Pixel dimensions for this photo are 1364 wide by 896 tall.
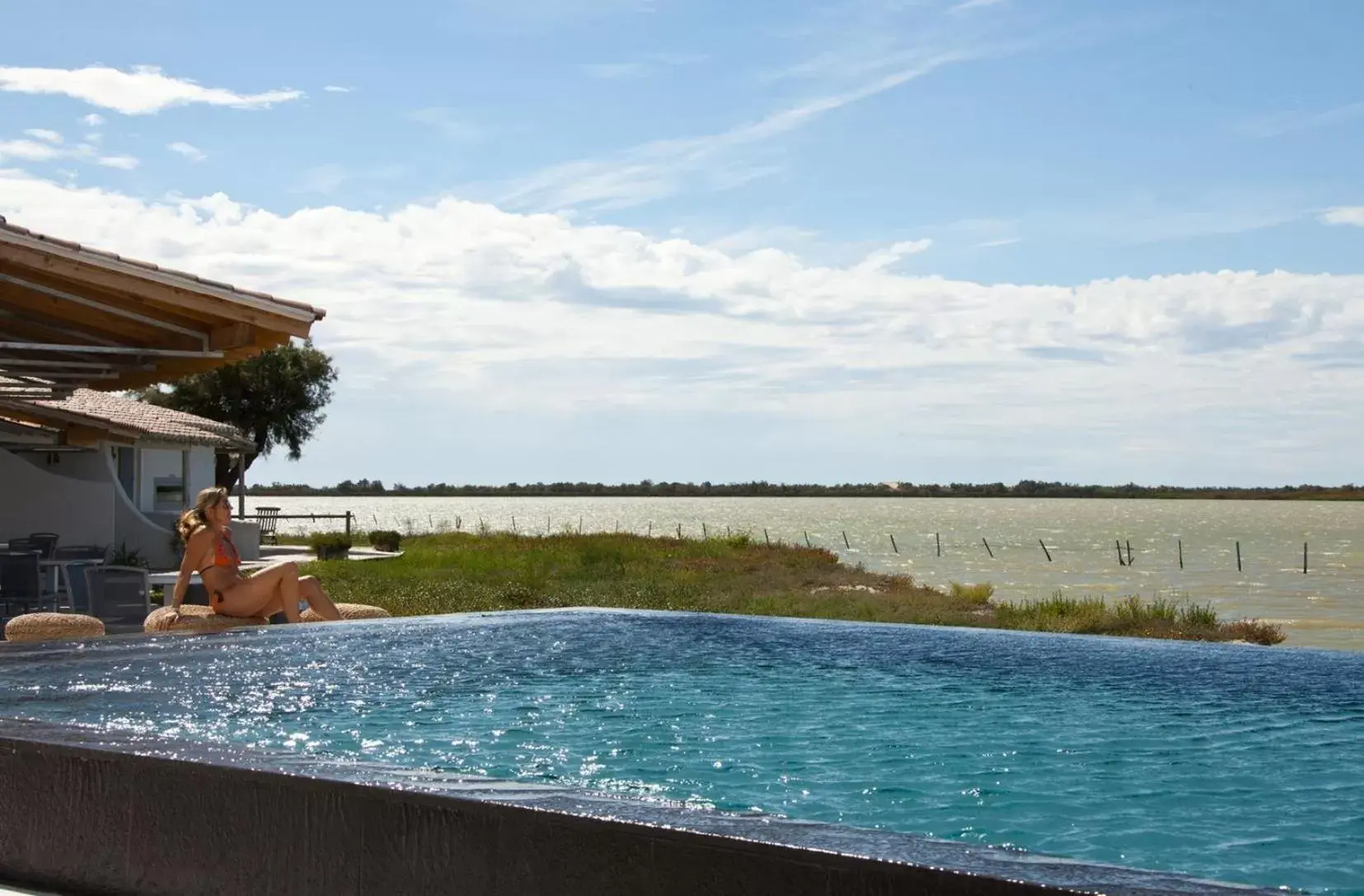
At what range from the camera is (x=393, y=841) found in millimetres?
3748

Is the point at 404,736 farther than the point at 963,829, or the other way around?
the point at 404,736

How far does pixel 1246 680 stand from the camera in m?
9.73

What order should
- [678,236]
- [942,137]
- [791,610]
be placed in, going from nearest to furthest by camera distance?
1. [942,137]
2. [791,610]
3. [678,236]

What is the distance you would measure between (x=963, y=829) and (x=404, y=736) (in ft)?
10.8

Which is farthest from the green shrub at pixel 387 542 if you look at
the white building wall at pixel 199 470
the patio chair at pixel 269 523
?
the white building wall at pixel 199 470

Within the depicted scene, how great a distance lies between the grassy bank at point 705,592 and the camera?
796 inches

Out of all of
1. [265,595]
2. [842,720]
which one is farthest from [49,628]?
[842,720]

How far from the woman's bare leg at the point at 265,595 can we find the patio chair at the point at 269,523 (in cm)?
2995

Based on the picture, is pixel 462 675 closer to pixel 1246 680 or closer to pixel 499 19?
pixel 1246 680

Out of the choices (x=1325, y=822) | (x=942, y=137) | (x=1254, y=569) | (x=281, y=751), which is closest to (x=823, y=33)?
(x=942, y=137)

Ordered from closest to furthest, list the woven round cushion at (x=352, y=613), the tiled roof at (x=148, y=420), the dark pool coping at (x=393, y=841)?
the dark pool coping at (x=393, y=841), the woven round cushion at (x=352, y=613), the tiled roof at (x=148, y=420)

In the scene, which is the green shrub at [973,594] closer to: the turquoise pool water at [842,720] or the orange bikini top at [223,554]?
the turquoise pool water at [842,720]

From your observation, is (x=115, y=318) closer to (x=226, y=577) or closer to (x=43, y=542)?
(x=226, y=577)

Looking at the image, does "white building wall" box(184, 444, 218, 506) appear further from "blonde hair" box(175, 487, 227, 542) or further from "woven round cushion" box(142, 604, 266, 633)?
"blonde hair" box(175, 487, 227, 542)
